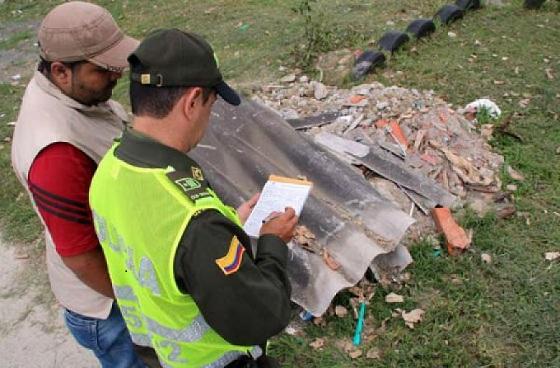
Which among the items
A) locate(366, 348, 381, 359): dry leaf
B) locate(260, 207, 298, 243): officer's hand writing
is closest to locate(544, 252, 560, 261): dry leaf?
locate(366, 348, 381, 359): dry leaf

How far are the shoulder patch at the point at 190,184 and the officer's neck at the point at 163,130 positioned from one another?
0.11 meters

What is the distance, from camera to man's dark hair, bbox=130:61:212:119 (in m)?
1.58

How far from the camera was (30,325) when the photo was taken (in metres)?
4.15

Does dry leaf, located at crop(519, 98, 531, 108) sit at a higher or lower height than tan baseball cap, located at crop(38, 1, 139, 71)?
lower

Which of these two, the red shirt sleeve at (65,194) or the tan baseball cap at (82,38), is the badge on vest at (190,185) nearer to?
the red shirt sleeve at (65,194)

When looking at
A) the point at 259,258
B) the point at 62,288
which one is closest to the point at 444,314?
the point at 259,258

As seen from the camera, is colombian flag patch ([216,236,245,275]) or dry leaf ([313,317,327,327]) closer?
colombian flag patch ([216,236,245,275])

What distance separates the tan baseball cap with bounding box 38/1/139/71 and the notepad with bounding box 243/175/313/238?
1.11 m

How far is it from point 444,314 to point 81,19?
3032 millimetres

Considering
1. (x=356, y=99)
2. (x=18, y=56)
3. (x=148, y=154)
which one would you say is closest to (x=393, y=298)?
(x=356, y=99)

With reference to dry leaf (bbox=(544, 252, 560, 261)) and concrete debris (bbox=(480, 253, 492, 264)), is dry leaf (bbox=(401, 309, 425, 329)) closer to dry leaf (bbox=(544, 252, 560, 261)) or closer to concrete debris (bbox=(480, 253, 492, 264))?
concrete debris (bbox=(480, 253, 492, 264))

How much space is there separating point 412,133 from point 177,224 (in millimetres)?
3961

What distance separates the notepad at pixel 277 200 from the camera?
2.86m

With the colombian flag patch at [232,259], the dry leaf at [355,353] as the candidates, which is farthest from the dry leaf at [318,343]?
the colombian flag patch at [232,259]
